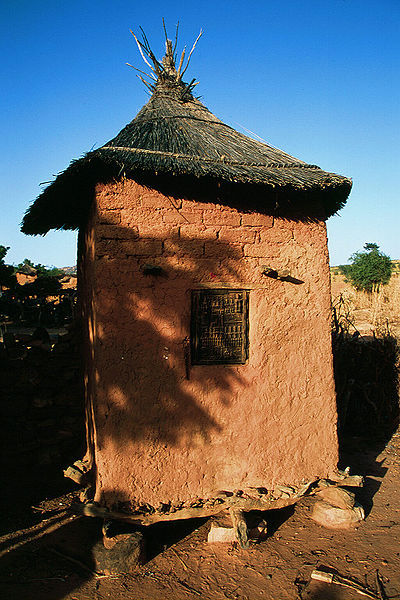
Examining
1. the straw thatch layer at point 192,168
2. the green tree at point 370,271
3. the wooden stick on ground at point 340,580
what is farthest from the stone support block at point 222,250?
the green tree at point 370,271

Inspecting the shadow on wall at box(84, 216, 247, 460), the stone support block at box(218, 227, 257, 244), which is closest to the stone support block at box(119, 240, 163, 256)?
the shadow on wall at box(84, 216, 247, 460)

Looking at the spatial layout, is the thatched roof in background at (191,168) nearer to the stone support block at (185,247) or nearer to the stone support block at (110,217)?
the stone support block at (110,217)

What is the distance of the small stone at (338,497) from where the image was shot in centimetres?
376

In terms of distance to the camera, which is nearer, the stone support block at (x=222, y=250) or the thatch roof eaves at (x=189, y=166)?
the thatch roof eaves at (x=189, y=166)

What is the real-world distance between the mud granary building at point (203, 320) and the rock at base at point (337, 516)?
0.30 m

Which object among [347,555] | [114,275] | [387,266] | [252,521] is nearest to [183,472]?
[252,521]

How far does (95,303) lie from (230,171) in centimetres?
168

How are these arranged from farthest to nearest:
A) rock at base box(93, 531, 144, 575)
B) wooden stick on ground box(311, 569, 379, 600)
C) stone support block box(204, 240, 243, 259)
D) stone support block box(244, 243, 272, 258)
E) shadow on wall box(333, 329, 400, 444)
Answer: shadow on wall box(333, 329, 400, 444) → stone support block box(244, 243, 272, 258) → stone support block box(204, 240, 243, 259) → rock at base box(93, 531, 144, 575) → wooden stick on ground box(311, 569, 379, 600)

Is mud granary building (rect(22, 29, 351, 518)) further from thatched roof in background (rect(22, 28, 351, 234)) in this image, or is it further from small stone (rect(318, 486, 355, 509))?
small stone (rect(318, 486, 355, 509))

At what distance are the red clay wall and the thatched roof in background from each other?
18 cm

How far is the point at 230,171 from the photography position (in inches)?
142

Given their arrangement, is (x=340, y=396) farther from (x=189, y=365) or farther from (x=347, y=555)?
(x=189, y=365)

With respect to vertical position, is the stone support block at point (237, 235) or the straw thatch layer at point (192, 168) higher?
the straw thatch layer at point (192, 168)

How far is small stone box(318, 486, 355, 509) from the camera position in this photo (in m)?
3.76
